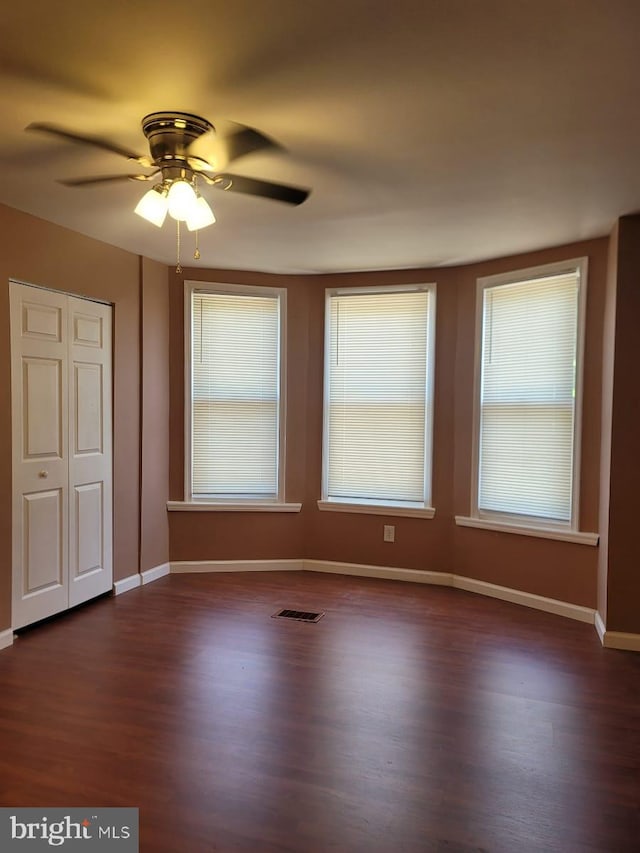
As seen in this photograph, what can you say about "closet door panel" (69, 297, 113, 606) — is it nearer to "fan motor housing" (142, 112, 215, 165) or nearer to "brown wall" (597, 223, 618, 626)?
"fan motor housing" (142, 112, 215, 165)

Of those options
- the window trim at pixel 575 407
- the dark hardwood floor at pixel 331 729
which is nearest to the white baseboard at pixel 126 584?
the dark hardwood floor at pixel 331 729

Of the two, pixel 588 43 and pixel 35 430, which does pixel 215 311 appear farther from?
pixel 588 43

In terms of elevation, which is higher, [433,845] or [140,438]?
[140,438]

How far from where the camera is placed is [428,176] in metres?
2.68

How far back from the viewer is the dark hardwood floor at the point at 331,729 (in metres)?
1.87

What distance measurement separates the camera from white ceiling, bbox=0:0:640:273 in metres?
1.61

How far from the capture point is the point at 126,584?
4.26 metres

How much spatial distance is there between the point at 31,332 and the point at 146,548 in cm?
190

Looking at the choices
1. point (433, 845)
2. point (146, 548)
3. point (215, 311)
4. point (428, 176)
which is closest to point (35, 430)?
point (146, 548)

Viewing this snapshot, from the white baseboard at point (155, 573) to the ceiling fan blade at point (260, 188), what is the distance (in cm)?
302

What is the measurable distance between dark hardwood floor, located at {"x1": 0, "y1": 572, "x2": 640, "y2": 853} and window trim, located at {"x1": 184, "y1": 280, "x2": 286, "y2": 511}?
1.10 m

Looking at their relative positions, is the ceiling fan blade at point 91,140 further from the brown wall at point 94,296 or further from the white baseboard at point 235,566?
the white baseboard at point 235,566

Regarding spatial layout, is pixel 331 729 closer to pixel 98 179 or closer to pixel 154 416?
pixel 98 179

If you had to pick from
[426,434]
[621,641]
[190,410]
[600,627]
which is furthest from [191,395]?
[621,641]
